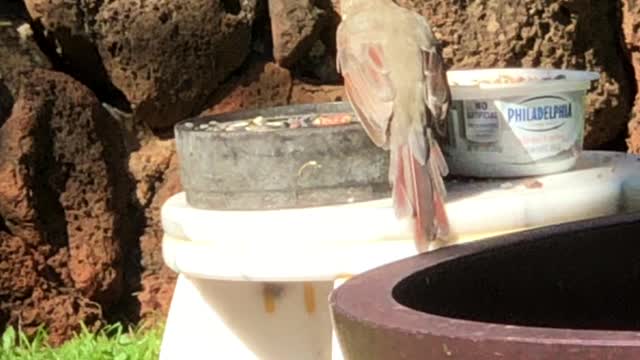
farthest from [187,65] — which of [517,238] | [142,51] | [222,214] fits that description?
[517,238]

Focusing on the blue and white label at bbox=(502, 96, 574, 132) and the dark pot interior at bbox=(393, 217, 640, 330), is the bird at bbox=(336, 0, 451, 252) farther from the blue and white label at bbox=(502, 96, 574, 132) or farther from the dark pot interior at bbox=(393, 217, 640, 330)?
the dark pot interior at bbox=(393, 217, 640, 330)

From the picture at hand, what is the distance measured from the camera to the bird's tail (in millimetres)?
2021

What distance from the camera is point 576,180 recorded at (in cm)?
220

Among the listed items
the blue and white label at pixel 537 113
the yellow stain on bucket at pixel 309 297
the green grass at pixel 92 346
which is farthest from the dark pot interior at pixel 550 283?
the green grass at pixel 92 346

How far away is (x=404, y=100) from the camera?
2.26 meters

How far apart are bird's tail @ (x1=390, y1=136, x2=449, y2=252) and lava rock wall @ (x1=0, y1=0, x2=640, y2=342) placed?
37.0 inches

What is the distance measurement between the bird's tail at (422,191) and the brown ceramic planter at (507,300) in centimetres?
Answer: 37

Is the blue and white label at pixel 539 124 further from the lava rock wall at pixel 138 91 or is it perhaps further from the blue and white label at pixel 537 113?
the lava rock wall at pixel 138 91

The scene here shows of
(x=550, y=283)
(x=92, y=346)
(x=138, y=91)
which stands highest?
(x=550, y=283)

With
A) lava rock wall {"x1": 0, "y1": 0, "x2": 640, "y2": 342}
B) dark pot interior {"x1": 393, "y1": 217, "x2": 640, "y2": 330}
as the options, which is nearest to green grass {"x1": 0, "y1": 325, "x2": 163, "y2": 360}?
lava rock wall {"x1": 0, "y1": 0, "x2": 640, "y2": 342}

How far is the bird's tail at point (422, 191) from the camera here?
2.02m

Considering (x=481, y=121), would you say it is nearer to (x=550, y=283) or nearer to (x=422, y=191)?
(x=422, y=191)

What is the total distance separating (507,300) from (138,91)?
68.8 inches

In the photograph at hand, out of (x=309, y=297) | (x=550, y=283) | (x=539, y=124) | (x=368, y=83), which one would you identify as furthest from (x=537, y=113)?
(x=550, y=283)
